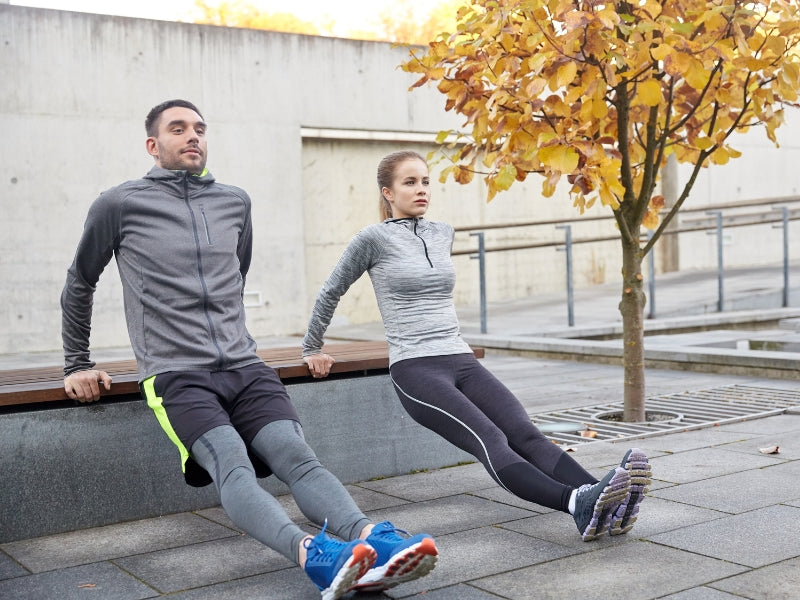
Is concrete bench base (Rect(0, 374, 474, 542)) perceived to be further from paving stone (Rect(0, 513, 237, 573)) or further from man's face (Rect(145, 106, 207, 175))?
man's face (Rect(145, 106, 207, 175))

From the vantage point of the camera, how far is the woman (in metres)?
3.59

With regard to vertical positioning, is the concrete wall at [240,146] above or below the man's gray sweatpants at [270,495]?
above

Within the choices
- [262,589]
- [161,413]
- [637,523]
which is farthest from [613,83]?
[262,589]

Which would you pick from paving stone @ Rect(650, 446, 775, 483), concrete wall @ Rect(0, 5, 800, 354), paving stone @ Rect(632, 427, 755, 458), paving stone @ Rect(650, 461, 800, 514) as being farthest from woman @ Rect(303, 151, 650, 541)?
concrete wall @ Rect(0, 5, 800, 354)

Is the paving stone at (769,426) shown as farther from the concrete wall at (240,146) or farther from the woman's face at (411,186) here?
the concrete wall at (240,146)

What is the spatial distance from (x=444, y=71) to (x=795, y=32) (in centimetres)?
179

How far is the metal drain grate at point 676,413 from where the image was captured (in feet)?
19.3

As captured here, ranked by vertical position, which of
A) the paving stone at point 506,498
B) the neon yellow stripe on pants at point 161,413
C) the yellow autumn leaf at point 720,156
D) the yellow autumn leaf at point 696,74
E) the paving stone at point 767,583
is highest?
the yellow autumn leaf at point 696,74

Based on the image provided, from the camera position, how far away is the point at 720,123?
6035mm

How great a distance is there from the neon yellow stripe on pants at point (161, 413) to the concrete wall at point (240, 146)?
8168mm

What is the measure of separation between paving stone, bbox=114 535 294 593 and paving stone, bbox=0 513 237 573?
0.11 metres

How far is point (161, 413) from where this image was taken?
3.54m

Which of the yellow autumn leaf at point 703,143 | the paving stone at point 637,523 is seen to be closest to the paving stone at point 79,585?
the paving stone at point 637,523

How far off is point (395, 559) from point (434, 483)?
6.05 ft
